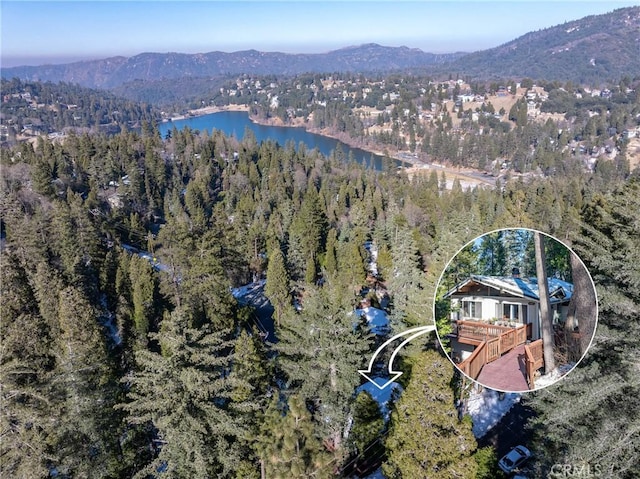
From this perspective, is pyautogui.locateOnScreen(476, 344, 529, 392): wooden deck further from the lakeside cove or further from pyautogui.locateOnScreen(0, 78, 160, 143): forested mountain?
pyautogui.locateOnScreen(0, 78, 160, 143): forested mountain

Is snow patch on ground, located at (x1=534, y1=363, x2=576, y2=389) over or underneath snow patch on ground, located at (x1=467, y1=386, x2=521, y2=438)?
over

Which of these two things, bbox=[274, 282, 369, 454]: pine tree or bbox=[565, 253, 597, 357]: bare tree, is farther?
bbox=[274, 282, 369, 454]: pine tree

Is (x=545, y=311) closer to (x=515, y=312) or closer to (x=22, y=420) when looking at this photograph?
(x=515, y=312)

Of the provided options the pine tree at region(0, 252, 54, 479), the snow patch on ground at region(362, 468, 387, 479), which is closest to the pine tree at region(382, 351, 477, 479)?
the snow patch on ground at region(362, 468, 387, 479)

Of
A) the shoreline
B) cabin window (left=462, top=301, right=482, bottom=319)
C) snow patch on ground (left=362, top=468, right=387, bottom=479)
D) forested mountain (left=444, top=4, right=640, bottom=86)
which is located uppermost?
forested mountain (left=444, top=4, right=640, bottom=86)

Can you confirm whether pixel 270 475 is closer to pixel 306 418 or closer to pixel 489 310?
pixel 306 418

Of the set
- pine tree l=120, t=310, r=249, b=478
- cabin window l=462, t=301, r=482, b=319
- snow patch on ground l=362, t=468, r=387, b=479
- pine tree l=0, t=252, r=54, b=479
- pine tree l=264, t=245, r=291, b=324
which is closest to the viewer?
cabin window l=462, t=301, r=482, b=319

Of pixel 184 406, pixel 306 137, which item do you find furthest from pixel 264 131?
pixel 184 406
